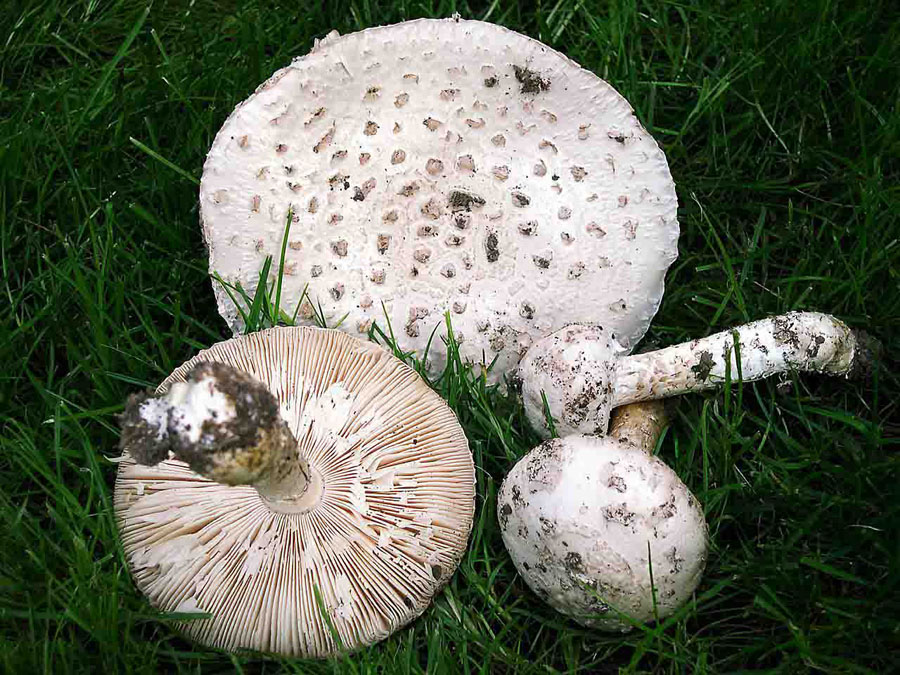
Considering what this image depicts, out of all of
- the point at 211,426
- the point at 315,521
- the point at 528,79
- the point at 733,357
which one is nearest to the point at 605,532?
the point at 315,521

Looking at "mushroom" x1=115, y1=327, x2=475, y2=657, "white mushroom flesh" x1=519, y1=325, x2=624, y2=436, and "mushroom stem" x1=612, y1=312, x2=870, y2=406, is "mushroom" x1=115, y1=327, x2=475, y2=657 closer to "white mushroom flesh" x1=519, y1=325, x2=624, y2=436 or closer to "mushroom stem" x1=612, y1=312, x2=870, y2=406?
"white mushroom flesh" x1=519, y1=325, x2=624, y2=436

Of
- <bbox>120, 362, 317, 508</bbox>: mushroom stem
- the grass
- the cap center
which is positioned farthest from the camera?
the grass

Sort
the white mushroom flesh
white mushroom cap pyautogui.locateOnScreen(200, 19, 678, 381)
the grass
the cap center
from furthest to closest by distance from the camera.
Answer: white mushroom cap pyautogui.locateOnScreen(200, 19, 678, 381)
the white mushroom flesh
the grass
the cap center

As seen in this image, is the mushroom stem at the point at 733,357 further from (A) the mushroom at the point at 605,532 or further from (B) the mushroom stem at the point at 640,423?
(A) the mushroom at the point at 605,532

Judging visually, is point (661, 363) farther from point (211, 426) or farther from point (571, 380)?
point (211, 426)

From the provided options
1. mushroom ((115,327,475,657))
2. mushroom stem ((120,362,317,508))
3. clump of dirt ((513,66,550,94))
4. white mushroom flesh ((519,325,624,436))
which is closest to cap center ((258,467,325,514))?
mushroom ((115,327,475,657))

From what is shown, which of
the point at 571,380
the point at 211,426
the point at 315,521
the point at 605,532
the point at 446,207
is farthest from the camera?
the point at 446,207
